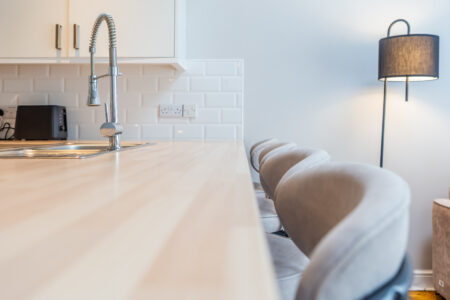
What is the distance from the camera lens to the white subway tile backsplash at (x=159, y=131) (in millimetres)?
2604

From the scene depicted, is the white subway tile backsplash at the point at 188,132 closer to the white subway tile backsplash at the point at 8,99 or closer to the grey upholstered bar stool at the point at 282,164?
the white subway tile backsplash at the point at 8,99

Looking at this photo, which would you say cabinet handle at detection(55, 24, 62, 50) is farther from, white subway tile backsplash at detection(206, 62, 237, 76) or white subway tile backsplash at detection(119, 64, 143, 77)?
white subway tile backsplash at detection(206, 62, 237, 76)

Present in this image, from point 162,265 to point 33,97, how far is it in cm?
269

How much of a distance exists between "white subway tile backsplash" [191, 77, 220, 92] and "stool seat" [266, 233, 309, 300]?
1.66 m

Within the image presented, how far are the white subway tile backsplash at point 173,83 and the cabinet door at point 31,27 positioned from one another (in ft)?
1.95

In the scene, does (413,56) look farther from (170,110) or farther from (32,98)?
(32,98)

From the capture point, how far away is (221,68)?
2615 mm

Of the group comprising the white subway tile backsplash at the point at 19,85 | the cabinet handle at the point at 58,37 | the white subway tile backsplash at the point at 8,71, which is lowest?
the white subway tile backsplash at the point at 19,85

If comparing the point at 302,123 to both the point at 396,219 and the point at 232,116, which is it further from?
the point at 396,219

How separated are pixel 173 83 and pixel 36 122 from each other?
0.84m

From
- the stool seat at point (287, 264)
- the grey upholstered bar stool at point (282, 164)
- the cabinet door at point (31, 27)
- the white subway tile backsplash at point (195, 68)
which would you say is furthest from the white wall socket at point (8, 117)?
the stool seat at point (287, 264)

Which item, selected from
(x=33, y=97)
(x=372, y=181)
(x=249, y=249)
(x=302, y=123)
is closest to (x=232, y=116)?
(x=302, y=123)

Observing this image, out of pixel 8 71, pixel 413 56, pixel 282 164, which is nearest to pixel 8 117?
pixel 8 71

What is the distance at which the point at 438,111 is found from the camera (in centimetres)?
257
